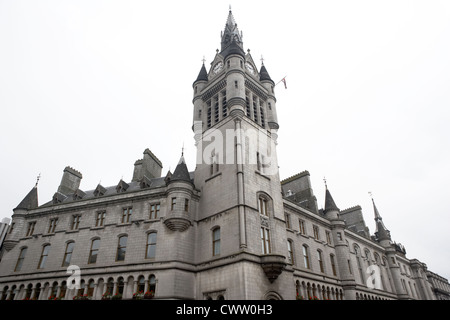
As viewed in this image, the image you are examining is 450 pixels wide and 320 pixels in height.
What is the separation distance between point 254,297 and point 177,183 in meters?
12.5

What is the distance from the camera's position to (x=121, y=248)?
28.4 meters

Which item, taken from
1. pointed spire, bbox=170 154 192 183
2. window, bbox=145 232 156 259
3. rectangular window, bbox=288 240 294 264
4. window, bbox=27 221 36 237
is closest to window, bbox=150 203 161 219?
window, bbox=145 232 156 259

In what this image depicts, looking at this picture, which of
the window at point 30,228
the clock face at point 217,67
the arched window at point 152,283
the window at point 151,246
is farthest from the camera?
the clock face at point 217,67

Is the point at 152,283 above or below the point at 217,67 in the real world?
below

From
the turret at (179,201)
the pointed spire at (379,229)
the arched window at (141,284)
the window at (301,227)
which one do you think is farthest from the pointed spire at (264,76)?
the pointed spire at (379,229)

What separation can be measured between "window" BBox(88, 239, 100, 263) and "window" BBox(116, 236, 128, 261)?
2477 millimetres

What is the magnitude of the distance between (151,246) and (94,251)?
634 cm

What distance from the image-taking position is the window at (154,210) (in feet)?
95.2

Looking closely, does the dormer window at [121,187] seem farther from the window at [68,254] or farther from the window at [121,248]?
the window at [68,254]

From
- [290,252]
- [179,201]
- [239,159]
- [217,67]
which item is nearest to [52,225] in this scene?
[179,201]

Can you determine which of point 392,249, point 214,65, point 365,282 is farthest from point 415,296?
point 214,65

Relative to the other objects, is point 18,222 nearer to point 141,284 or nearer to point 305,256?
point 141,284

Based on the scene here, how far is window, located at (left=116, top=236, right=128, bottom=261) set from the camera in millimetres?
28016

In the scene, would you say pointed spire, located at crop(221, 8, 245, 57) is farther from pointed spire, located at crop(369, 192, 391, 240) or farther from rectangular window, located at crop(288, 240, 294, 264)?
pointed spire, located at crop(369, 192, 391, 240)
